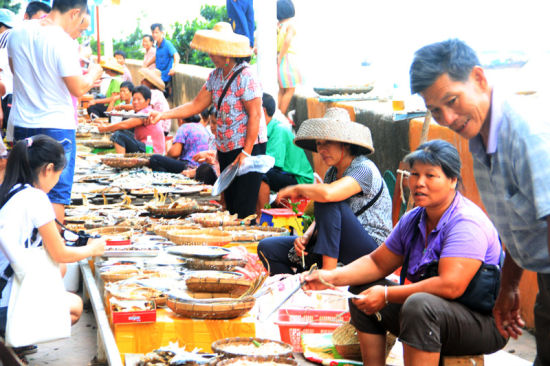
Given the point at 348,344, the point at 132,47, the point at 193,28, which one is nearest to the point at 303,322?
the point at 348,344

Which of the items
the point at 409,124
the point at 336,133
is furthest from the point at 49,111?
the point at 409,124

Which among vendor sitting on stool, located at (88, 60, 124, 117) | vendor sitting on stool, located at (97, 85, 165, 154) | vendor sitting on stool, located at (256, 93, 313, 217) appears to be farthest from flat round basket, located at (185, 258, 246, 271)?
vendor sitting on stool, located at (88, 60, 124, 117)

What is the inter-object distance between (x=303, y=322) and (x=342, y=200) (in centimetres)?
69

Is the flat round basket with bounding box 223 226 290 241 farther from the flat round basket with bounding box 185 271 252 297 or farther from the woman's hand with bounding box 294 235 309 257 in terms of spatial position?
the flat round basket with bounding box 185 271 252 297

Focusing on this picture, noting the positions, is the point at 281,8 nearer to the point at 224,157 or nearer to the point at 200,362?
the point at 224,157

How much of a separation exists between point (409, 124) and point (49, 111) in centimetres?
260

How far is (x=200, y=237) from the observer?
175 inches

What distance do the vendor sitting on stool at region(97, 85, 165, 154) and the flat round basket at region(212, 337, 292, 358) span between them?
5.58m

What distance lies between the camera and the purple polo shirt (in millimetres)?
2758

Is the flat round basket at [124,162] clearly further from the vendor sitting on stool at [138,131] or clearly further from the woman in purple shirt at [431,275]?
the woman in purple shirt at [431,275]

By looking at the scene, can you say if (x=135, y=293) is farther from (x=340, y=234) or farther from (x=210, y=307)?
(x=340, y=234)

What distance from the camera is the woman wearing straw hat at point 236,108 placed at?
5.42 m

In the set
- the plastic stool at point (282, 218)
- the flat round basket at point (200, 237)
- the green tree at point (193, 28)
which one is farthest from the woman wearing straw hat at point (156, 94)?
the green tree at point (193, 28)

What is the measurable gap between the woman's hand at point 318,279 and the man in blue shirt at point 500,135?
969 millimetres
